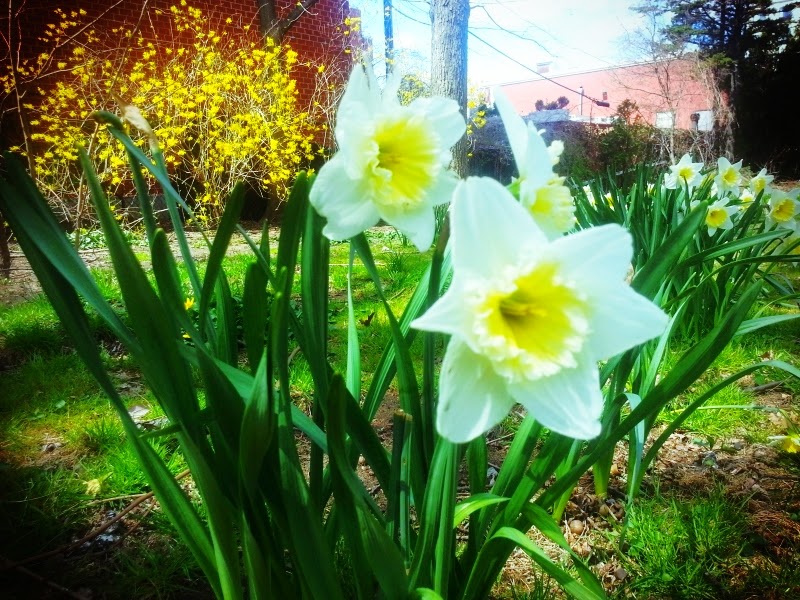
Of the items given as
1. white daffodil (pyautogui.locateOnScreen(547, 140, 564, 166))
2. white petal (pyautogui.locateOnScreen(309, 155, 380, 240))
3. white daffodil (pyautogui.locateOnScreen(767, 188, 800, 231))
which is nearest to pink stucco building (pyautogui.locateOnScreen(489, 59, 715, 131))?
white daffodil (pyautogui.locateOnScreen(767, 188, 800, 231))

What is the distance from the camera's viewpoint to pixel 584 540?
116 centimetres

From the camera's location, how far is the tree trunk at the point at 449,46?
464 cm

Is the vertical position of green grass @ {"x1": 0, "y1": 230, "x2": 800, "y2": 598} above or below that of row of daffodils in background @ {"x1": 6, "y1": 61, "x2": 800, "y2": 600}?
below

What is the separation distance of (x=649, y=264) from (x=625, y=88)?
7782 mm

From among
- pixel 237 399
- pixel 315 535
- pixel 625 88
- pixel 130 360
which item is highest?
pixel 625 88

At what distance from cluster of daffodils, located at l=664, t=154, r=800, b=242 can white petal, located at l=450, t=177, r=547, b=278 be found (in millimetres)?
1837

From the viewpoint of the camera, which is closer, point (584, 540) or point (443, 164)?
point (443, 164)

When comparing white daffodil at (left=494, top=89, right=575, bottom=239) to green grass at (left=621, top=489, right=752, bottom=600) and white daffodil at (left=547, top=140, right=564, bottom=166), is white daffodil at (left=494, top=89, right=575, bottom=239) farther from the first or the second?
green grass at (left=621, top=489, right=752, bottom=600)

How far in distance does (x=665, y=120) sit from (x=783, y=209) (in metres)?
5.43

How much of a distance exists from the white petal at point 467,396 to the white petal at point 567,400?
0.06 ft

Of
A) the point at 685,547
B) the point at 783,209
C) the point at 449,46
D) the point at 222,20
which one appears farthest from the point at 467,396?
the point at 222,20

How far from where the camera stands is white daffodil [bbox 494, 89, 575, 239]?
0.50m

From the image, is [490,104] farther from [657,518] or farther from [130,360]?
[657,518]

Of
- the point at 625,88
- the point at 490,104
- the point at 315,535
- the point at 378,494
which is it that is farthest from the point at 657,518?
the point at 490,104
